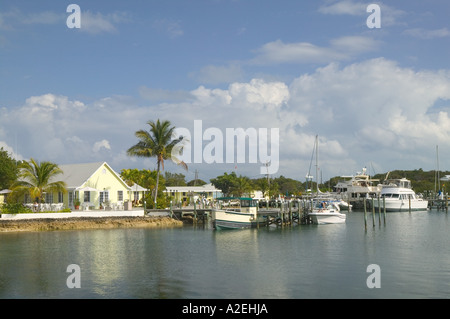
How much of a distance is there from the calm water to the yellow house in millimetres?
8812

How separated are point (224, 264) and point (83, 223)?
70.2ft

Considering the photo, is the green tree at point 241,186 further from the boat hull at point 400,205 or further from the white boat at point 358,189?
the boat hull at point 400,205

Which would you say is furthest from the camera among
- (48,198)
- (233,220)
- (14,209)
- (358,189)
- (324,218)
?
(358,189)

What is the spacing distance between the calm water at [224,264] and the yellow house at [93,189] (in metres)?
8.81

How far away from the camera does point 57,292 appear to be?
19.0 meters

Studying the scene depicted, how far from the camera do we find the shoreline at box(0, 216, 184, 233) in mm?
39344

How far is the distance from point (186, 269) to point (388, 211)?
5340 centimetres

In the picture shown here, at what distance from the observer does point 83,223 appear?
42281 mm

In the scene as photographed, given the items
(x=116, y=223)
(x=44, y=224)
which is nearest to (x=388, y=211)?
(x=116, y=223)

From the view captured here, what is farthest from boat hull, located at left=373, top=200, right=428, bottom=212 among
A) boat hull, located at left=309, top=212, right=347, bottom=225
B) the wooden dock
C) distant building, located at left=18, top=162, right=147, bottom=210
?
distant building, located at left=18, top=162, right=147, bottom=210

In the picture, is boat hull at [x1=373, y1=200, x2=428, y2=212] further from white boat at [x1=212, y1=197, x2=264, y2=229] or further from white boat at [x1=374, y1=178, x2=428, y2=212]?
white boat at [x1=212, y1=197, x2=264, y2=229]

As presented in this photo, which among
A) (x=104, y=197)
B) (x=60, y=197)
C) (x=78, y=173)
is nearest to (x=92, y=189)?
(x=104, y=197)

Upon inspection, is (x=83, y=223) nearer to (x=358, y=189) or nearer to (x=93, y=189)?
(x=93, y=189)
